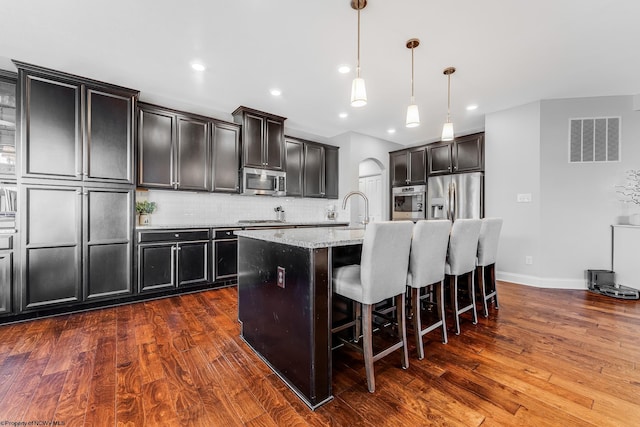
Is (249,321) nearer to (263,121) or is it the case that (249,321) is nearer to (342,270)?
(342,270)

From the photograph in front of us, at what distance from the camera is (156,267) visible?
321 cm

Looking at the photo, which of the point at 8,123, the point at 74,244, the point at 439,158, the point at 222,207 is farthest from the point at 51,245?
the point at 439,158

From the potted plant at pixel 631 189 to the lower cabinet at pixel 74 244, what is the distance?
6.31 m

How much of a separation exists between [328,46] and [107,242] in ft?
10.3

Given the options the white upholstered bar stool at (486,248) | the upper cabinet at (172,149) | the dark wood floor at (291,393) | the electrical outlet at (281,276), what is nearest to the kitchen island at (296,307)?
the electrical outlet at (281,276)

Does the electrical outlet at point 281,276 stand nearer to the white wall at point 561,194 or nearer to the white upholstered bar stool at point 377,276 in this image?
the white upholstered bar stool at point 377,276

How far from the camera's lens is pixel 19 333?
230cm

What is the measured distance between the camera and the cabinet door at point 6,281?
2473 mm

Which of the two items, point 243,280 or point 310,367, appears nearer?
point 310,367

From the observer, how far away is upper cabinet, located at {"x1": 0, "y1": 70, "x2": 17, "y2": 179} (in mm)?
2688

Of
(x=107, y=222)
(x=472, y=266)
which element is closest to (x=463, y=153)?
(x=472, y=266)

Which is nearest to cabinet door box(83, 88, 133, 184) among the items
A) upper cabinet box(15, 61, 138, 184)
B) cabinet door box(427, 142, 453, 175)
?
upper cabinet box(15, 61, 138, 184)

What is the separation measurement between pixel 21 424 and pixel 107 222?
212cm

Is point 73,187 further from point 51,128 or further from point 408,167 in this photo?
point 408,167
